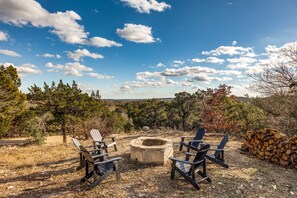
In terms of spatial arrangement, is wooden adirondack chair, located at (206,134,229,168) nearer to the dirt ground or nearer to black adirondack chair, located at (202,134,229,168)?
black adirondack chair, located at (202,134,229,168)

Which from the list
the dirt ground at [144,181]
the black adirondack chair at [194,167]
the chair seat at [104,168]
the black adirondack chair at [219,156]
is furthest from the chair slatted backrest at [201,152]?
the chair seat at [104,168]

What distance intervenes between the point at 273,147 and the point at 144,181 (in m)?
4.05

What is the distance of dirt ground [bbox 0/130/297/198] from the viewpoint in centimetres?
373

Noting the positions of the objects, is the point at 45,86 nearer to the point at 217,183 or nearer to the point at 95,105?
the point at 95,105

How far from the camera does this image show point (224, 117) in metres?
10.9

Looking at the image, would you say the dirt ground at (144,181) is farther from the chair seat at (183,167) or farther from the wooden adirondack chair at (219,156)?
the chair seat at (183,167)

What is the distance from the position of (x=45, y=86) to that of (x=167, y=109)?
14442mm

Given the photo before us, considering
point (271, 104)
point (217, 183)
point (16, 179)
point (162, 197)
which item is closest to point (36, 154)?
point (16, 179)

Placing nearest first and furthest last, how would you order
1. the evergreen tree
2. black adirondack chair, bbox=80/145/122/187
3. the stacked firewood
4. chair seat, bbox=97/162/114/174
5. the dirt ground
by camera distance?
the dirt ground < black adirondack chair, bbox=80/145/122/187 < chair seat, bbox=97/162/114/174 < the stacked firewood < the evergreen tree

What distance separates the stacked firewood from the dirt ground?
10.2 inches

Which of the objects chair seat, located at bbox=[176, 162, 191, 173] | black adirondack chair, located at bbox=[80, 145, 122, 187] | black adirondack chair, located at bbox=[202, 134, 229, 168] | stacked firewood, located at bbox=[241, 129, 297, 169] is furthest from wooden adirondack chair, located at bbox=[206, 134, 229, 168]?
black adirondack chair, located at bbox=[80, 145, 122, 187]

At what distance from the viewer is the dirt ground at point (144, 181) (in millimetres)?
3732

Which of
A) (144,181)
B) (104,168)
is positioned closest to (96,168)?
(104,168)

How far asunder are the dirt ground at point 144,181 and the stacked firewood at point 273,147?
260 millimetres
